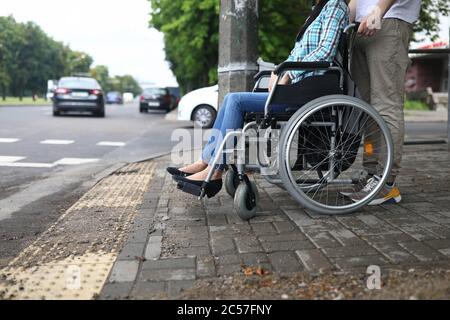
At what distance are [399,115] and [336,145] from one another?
67 cm

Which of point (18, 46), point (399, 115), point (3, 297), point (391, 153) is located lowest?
point (3, 297)

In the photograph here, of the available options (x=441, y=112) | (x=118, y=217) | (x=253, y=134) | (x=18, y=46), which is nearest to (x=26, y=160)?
(x=118, y=217)

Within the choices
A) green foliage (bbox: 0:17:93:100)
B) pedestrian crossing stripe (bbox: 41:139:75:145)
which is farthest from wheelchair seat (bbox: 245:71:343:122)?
green foliage (bbox: 0:17:93:100)

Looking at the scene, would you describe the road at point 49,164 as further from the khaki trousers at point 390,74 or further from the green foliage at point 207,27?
the green foliage at point 207,27

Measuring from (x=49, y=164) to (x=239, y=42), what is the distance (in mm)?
3775

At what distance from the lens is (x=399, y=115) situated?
4.03 m

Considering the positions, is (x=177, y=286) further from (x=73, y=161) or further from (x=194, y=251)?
(x=73, y=161)

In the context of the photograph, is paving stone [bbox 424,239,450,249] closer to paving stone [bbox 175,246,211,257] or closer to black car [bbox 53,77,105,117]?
paving stone [bbox 175,246,211,257]

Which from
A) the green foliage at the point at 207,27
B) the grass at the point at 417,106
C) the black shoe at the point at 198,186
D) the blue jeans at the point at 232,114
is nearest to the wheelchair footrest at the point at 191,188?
the black shoe at the point at 198,186

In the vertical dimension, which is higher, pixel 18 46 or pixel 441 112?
pixel 18 46

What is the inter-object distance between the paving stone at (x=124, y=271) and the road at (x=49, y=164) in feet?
2.50
